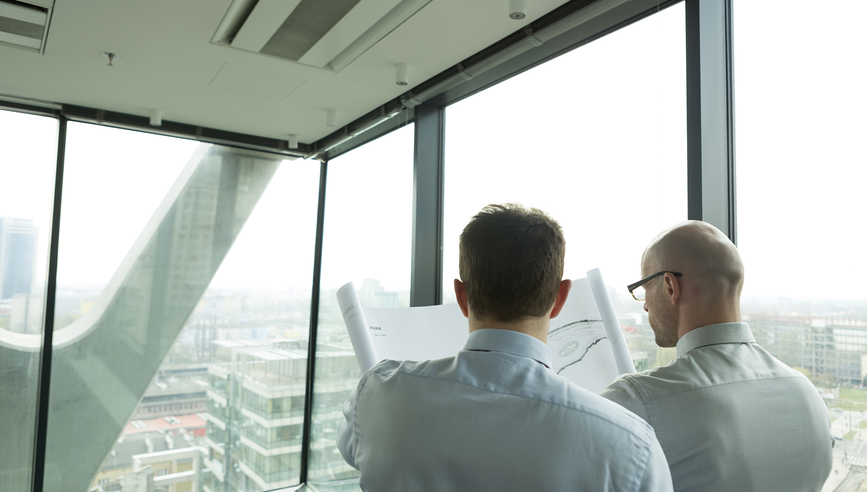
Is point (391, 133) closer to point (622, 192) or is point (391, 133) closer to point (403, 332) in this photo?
point (622, 192)

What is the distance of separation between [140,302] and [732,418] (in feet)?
13.0

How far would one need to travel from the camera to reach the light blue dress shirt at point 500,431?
761mm

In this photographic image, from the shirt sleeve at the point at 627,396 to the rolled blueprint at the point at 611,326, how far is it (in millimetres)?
264

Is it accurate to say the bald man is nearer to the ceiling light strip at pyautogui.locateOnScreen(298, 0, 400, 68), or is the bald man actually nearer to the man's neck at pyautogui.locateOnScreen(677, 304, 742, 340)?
the man's neck at pyautogui.locateOnScreen(677, 304, 742, 340)

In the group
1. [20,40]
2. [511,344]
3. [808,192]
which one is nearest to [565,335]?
[511,344]

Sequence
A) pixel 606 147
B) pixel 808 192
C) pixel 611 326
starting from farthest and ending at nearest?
pixel 606 147
pixel 808 192
pixel 611 326

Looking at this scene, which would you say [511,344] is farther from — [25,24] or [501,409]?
[25,24]

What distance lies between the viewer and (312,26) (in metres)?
2.28

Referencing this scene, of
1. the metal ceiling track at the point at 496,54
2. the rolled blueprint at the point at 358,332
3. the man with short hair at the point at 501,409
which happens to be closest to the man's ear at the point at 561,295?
the man with short hair at the point at 501,409

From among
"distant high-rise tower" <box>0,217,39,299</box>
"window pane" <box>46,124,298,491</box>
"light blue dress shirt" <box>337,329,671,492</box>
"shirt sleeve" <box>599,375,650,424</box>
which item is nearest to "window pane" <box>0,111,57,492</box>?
"distant high-rise tower" <box>0,217,39,299</box>

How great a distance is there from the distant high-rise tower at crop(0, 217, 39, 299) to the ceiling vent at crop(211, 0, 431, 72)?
2.11 m

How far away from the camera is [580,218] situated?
86.4 inches

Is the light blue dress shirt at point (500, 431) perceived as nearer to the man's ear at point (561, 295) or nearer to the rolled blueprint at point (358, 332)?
the man's ear at point (561, 295)

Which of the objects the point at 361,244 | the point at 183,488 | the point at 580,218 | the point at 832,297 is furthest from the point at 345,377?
the point at 832,297
